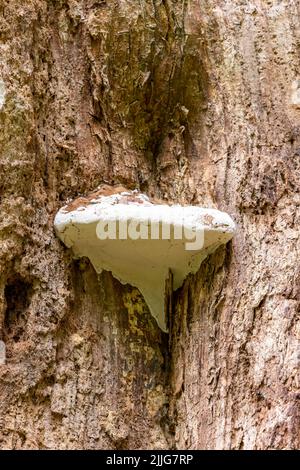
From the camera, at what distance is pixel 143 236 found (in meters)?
2.96

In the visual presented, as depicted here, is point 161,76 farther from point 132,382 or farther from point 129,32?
point 132,382

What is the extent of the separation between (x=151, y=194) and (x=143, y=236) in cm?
56

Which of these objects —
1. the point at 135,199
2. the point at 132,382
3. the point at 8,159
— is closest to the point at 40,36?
the point at 8,159

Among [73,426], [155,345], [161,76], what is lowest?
[73,426]

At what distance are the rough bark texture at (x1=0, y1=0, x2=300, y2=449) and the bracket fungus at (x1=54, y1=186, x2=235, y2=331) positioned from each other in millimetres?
66

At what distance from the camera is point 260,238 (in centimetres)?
327

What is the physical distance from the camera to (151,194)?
3490 mm

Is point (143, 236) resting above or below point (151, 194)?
below

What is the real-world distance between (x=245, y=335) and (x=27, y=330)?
0.89m

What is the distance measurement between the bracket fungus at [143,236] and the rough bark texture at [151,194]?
66mm

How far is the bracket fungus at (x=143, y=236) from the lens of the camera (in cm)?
295

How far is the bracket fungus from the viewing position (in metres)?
2.95

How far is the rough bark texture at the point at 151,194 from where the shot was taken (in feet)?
9.87

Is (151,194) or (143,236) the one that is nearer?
(143,236)
